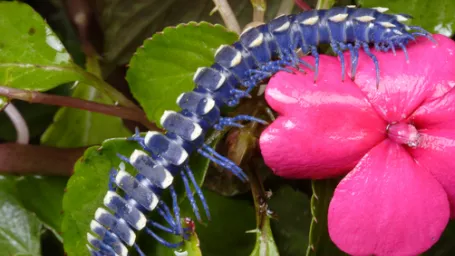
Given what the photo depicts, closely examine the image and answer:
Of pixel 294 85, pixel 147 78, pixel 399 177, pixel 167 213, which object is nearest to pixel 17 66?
pixel 147 78

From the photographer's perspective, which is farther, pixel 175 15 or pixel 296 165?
pixel 175 15

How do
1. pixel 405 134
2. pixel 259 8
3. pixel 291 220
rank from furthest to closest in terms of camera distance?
pixel 291 220
pixel 259 8
pixel 405 134

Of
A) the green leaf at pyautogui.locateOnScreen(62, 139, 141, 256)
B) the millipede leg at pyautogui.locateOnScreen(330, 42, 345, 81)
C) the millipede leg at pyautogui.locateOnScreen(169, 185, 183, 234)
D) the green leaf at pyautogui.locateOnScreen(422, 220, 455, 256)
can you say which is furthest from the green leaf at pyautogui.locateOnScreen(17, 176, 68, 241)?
the green leaf at pyautogui.locateOnScreen(422, 220, 455, 256)

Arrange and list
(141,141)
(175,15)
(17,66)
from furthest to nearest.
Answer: (175,15), (17,66), (141,141)

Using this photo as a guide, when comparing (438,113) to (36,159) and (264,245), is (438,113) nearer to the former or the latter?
(264,245)

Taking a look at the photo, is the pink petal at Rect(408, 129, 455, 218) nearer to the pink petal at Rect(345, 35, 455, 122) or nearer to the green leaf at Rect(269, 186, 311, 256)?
the pink petal at Rect(345, 35, 455, 122)

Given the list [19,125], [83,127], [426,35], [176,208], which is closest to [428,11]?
[426,35]

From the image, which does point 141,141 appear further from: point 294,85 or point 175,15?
point 175,15
